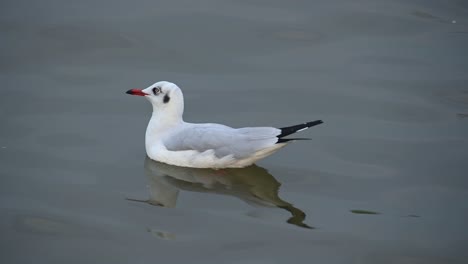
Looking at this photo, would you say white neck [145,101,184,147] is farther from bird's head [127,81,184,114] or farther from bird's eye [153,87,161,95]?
bird's eye [153,87,161,95]

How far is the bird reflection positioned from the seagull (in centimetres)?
8

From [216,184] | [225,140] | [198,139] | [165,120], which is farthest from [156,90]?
[216,184]

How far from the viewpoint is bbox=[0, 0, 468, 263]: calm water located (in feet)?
22.6

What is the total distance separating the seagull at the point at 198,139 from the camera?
7922 millimetres

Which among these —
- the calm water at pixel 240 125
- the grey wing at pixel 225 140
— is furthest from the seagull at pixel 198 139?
the calm water at pixel 240 125

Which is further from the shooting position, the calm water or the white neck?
the white neck

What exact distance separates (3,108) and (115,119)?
1.30 m

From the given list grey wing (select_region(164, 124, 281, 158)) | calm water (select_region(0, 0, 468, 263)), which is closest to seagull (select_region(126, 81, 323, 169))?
grey wing (select_region(164, 124, 281, 158))

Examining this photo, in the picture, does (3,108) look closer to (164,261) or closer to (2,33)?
(2,33)

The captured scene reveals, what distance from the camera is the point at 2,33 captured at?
450 inches

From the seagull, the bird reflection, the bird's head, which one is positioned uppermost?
the bird's head

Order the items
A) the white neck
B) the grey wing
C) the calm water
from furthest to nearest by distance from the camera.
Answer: the white neck < the grey wing < the calm water

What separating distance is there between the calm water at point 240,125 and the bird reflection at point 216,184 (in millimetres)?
20

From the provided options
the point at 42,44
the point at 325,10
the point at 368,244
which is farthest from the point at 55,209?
the point at 325,10
